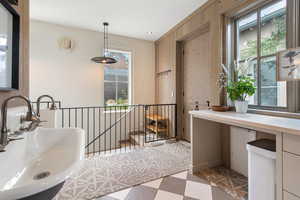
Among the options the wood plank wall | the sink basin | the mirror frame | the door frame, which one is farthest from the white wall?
the sink basin

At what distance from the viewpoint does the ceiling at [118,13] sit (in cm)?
244

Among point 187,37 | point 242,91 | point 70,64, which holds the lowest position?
point 242,91

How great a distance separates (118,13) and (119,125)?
2717 mm

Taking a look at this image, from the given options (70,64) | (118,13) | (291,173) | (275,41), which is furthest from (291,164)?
(70,64)

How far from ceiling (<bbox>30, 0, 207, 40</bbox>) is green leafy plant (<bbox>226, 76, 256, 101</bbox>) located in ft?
5.07

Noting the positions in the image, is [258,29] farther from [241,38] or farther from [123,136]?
[123,136]

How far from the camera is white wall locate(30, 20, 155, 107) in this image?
313 cm

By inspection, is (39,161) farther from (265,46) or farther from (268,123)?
(265,46)

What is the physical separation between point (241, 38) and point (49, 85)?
12.9 feet

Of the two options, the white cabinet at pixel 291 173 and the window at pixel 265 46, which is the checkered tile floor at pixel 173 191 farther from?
the window at pixel 265 46

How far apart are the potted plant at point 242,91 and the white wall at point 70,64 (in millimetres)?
2717

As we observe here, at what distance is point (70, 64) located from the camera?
3.40 m

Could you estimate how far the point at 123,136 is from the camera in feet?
13.0

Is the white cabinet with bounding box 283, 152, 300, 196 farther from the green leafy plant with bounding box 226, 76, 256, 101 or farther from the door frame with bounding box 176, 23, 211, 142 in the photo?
the door frame with bounding box 176, 23, 211, 142
